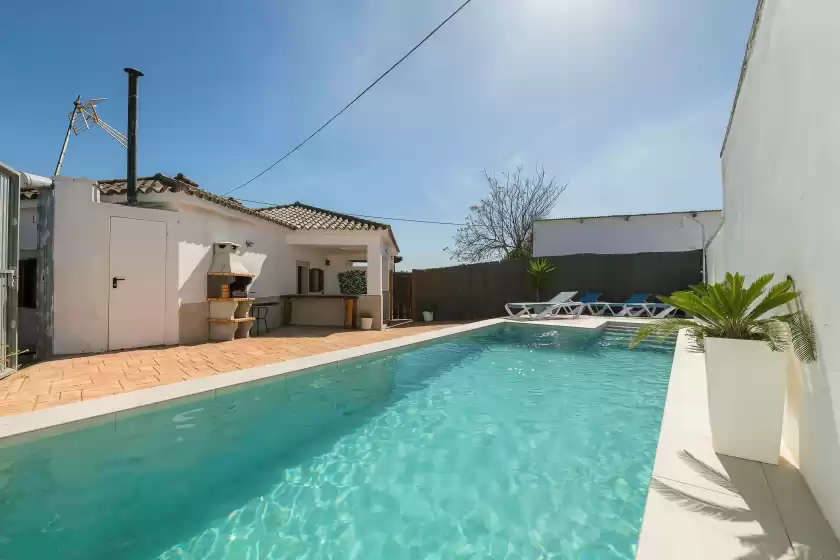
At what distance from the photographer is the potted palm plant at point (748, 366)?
2.33 metres

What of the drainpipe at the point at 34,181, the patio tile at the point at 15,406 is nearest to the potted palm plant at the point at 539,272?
the drainpipe at the point at 34,181

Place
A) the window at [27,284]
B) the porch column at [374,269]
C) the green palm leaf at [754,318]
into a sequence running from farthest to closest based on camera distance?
1. the porch column at [374,269]
2. the window at [27,284]
3. the green palm leaf at [754,318]

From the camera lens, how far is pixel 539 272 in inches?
615

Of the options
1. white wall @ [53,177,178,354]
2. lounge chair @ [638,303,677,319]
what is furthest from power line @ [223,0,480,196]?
lounge chair @ [638,303,677,319]

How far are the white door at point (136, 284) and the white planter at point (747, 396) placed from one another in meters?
9.36

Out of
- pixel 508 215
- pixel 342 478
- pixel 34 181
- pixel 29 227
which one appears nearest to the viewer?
pixel 342 478

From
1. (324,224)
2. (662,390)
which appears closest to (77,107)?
(324,224)

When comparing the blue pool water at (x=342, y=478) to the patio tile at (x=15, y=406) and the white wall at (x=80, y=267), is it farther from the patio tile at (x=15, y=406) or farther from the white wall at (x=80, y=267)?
the white wall at (x=80, y=267)

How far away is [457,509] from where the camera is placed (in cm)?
279

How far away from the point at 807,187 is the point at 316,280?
14269 millimetres

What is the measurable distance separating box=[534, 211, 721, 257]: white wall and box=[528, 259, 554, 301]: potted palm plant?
5.03 meters

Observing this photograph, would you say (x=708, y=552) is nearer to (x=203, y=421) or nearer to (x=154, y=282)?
(x=203, y=421)

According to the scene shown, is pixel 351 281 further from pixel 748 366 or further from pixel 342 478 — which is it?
pixel 748 366

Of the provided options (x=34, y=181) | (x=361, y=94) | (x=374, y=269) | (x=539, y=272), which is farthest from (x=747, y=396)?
(x=539, y=272)
